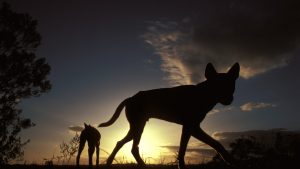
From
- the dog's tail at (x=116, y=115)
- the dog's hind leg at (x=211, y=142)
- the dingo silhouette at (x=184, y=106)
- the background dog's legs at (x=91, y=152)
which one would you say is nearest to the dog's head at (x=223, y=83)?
the dingo silhouette at (x=184, y=106)

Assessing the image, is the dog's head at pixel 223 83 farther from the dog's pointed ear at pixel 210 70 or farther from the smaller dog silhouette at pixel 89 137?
the smaller dog silhouette at pixel 89 137

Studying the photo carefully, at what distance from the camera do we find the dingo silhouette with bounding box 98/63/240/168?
866cm

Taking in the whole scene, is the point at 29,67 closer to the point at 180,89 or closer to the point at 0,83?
the point at 0,83

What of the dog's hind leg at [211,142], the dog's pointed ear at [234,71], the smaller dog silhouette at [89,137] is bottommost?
the dog's hind leg at [211,142]

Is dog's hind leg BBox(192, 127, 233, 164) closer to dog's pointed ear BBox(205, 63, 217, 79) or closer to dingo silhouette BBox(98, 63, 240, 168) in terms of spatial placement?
dingo silhouette BBox(98, 63, 240, 168)

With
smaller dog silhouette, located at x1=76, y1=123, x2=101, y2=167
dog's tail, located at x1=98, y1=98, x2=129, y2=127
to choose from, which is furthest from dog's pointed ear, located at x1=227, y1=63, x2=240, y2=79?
smaller dog silhouette, located at x1=76, y1=123, x2=101, y2=167

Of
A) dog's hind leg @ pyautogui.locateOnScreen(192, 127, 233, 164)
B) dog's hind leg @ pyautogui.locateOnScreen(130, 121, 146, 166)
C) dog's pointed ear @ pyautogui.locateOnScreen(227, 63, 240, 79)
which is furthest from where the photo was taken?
dog's hind leg @ pyautogui.locateOnScreen(130, 121, 146, 166)

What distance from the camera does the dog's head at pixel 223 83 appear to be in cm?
866

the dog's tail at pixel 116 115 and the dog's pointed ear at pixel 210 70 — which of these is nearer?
the dog's pointed ear at pixel 210 70

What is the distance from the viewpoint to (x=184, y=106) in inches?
353

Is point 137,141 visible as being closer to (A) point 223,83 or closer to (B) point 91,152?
(A) point 223,83

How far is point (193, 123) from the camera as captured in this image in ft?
28.5

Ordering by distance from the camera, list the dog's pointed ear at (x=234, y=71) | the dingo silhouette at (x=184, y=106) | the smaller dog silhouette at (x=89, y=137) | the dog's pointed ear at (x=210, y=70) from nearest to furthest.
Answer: the dingo silhouette at (x=184, y=106) → the dog's pointed ear at (x=234, y=71) → the dog's pointed ear at (x=210, y=70) → the smaller dog silhouette at (x=89, y=137)

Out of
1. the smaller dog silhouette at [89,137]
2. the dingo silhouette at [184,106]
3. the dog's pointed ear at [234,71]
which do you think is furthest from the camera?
the smaller dog silhouette at [89,137]
